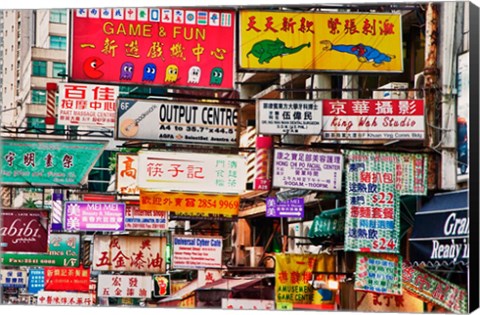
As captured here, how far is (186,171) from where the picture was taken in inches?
873

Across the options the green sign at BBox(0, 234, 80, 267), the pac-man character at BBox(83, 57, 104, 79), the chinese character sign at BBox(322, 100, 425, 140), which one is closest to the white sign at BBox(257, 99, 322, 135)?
the chinese character sign at BBox(322, 100, 425, 140)

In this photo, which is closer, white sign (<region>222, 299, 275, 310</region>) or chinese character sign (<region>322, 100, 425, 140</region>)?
chinese character sign (<region>322, 100, 425, 140</region>)

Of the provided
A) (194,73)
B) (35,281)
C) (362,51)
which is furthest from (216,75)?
(35,281)

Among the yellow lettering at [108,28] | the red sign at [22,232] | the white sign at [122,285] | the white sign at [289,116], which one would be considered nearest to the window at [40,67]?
the white sign at [122,285]

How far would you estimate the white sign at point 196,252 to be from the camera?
89.4ft

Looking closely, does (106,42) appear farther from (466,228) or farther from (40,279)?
(40,279)

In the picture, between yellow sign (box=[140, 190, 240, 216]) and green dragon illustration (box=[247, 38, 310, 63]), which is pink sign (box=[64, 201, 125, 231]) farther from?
green dragon illustration (box=[247, 38, 310, 63])

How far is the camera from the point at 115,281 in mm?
28156

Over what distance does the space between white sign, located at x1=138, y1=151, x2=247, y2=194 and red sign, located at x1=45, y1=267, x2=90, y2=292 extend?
→ 19.7ft

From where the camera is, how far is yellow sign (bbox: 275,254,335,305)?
77.8 feet

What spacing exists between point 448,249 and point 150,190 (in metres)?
5.87

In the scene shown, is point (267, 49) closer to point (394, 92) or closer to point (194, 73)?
point (194, 73)

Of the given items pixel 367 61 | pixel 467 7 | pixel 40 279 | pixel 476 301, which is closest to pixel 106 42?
pixel 367 61

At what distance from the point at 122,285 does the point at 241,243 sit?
22.4 feet
